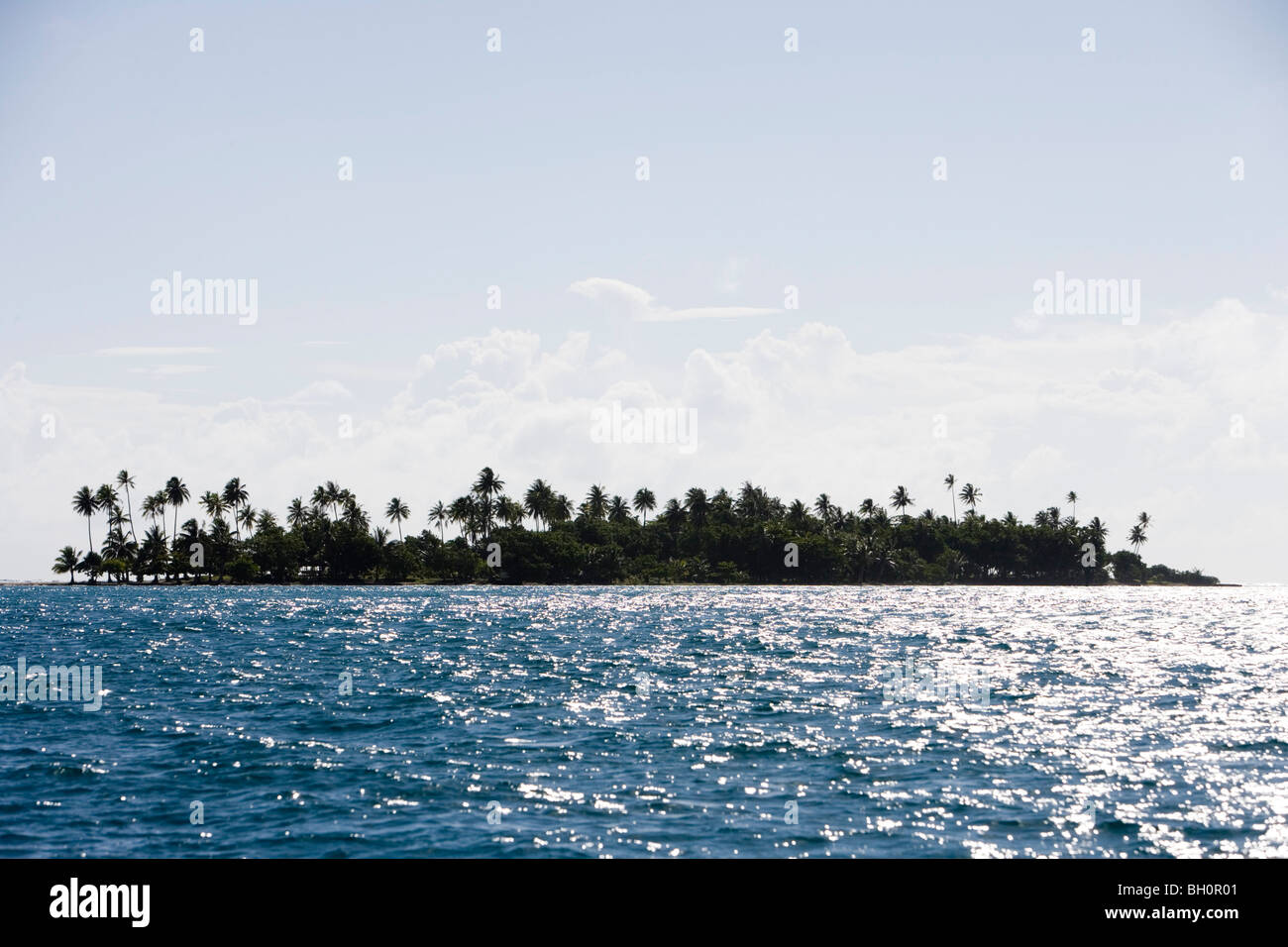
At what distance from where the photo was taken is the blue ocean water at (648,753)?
62.7ft

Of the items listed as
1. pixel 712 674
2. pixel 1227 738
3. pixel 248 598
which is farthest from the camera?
pixel 248 598

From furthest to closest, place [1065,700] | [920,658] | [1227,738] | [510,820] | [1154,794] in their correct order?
[920,658] → [1065,700] → [1227,738] → [1154,794] → [510,820]

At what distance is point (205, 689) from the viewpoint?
41.3 meters

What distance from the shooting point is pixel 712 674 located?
157 ft

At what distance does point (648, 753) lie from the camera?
27125 mm

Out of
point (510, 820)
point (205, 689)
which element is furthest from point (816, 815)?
point (205, 689)

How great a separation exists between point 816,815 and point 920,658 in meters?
38.3

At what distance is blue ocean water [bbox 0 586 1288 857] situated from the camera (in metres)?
19.1

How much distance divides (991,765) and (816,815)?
7561 millimetres
